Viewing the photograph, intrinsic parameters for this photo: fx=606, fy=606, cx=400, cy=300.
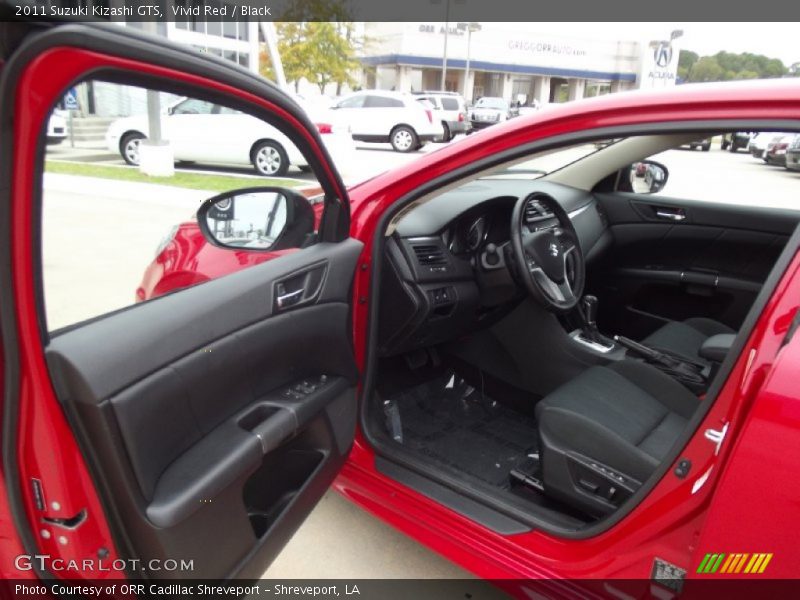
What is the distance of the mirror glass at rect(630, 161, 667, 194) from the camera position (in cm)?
378

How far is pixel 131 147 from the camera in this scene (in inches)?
444

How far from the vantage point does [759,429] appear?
3.84 ft

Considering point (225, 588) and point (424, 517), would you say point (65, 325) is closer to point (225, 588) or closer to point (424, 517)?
point (225, 588)

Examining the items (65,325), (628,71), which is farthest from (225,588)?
(628,71)

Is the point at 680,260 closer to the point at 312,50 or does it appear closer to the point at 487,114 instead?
the point at 487,114

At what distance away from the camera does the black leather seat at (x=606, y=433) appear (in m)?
1.84

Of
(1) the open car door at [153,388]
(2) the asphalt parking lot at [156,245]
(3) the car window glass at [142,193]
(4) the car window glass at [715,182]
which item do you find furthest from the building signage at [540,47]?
(1) the open car door at [153,388]

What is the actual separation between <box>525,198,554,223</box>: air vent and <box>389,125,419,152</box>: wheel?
14288mm

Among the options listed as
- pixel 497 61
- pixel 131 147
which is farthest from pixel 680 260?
pixel 497 61

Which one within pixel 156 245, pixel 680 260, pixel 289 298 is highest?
pixel 289 298

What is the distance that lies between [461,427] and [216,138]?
9.36 metres

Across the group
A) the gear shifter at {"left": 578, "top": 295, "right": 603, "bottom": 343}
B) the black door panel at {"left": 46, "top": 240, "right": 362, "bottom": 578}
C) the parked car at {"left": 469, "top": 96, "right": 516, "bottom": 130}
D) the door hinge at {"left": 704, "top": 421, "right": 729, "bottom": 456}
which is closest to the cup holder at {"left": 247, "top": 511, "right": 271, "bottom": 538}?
the black door panel at {"left": 46, "top": 240, "right": 362, "bottom": 578}

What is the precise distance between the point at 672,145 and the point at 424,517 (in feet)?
7.11

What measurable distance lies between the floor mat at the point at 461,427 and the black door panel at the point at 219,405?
76cm
